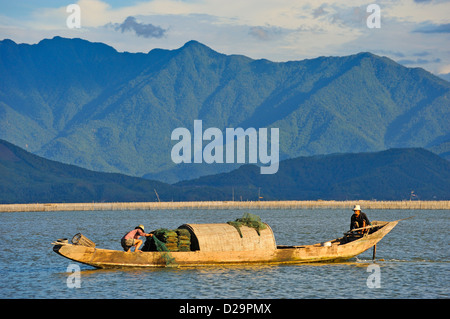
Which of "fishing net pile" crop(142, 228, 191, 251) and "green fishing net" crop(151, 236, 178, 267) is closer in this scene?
"green fishing net" crop(151, 236, 178, 267)

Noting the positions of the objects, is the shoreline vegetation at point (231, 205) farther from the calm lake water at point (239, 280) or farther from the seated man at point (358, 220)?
the seated man at point (358, 220)

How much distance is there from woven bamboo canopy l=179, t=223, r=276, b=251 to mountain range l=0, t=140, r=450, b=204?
138328mm

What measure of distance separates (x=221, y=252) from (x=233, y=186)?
161042mm

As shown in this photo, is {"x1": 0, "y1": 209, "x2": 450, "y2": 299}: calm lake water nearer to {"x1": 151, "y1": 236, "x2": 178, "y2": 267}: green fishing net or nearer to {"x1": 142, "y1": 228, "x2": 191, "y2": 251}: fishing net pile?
{"x1": 151, "y1": 236, "x2": 178, "y2": 267}: green fishing net

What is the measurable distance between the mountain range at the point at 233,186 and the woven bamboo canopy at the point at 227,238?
13833 cm

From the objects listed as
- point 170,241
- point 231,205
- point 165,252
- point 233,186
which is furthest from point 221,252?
point 233,186

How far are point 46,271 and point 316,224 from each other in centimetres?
4593

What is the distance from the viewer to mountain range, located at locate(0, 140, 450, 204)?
177 meters

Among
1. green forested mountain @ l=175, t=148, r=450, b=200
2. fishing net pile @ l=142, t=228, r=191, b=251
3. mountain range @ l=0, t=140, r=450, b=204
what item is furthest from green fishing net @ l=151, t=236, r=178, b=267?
green forested mountain @ l=175, t=148, r=450, b=200

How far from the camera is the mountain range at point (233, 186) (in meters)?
177

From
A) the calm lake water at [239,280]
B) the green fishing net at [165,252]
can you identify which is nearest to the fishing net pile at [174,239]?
the green fishing net at [165,252]
